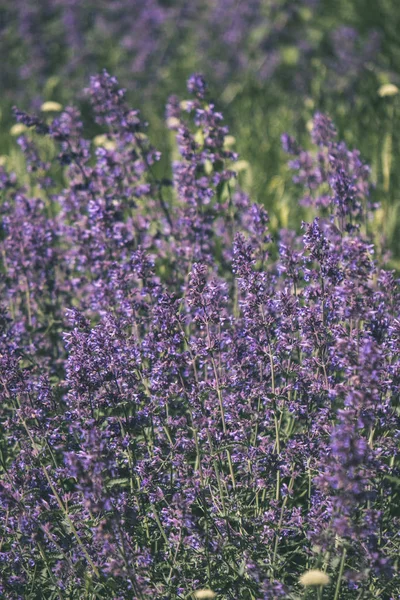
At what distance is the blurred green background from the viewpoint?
901cm

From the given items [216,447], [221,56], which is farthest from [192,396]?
[221,56]

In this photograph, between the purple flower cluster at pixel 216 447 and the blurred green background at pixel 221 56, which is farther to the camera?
the blurred green background at pixel 221 56

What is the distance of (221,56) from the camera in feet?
35.2

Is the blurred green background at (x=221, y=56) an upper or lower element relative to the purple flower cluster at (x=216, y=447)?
upper

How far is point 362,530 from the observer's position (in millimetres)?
2547

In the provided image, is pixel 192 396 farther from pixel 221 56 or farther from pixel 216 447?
pixel 221 56

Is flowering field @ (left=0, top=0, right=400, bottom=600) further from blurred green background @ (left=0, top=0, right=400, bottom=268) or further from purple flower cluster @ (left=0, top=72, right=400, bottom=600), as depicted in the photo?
blurred green background @ (left=0, top=0, right=400, bottom=268)

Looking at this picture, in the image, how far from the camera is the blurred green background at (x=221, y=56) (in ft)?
29.6

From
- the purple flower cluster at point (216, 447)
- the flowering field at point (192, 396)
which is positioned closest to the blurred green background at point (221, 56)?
the flowering field at point (192, 396)

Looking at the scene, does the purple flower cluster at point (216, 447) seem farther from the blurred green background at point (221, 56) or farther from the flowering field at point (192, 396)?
the blurred green background at point (221, 56)

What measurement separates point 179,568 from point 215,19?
29.5ft

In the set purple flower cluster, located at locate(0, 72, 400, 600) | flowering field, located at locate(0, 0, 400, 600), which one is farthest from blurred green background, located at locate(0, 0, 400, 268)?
purple flower cluster, located at locate(0, 72, 400, 600)

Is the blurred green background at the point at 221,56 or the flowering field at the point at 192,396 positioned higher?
the blurred green background at the point at 221,56

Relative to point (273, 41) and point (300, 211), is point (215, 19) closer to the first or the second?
point (273, 41)
